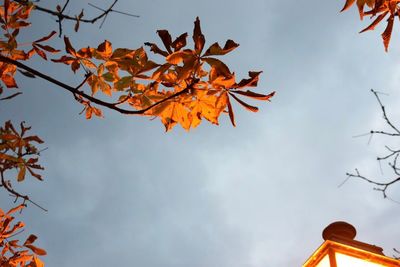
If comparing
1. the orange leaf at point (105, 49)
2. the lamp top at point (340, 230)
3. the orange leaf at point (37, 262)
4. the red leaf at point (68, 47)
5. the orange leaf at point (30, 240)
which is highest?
the lamp top at point (340, 230)

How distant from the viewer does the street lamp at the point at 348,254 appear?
222cm

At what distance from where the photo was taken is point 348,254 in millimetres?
2246

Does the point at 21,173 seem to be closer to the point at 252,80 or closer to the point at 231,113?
the point at 231,113

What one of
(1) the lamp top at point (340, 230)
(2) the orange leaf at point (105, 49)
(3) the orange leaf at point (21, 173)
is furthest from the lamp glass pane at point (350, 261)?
(3) the orange leaf at point (21, 173)

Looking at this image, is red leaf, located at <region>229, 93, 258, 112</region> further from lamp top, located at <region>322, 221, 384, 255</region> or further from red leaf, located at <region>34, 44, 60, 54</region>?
lamp top, located at <region>322, 221, 384, 255</region>

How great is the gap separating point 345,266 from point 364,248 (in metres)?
0.17

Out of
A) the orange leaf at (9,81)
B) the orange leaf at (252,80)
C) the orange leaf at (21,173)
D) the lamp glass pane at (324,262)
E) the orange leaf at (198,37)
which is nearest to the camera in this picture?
the orange leaf at (198,37)

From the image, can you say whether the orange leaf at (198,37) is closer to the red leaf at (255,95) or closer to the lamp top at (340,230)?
the red leaf at (255,95)

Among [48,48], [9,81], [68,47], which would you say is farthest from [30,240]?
[68,47]

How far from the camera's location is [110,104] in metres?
1.47

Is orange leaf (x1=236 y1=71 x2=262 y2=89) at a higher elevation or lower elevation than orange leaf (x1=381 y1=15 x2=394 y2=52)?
lower

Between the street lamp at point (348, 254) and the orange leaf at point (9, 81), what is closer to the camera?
the orange leaf at point (9, 81)

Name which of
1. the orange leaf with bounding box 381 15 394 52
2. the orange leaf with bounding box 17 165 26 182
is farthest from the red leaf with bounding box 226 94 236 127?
the orange leaf with bounding box 17 165 26 182

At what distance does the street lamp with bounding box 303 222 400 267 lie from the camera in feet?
7.30
